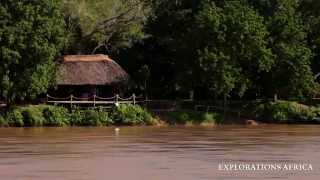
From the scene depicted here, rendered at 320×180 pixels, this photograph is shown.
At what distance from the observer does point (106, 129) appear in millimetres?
47594

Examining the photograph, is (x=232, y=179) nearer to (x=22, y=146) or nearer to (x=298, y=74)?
(x=22, y=146)

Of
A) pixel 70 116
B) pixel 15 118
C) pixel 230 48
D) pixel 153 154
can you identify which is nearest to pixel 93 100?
pixel 70 116

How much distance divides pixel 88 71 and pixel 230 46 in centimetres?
1043

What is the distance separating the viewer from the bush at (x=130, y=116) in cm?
5208

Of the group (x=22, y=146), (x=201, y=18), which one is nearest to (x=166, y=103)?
(x=201, y=18)

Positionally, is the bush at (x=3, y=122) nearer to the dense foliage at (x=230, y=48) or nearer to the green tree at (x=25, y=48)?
the green tree at (x=25, y=48)

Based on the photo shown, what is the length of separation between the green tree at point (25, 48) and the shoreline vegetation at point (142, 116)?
4.88ft

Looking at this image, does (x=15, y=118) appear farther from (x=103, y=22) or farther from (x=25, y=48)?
(x=103, y=22)

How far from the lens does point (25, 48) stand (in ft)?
166

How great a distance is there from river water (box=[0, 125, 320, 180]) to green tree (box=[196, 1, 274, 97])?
11.3 m

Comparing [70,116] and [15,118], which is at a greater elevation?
[70,116]

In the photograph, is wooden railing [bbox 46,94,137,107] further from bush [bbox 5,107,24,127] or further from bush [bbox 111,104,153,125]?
bush [bbox 5,107,24,127]

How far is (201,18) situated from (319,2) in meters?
11.3

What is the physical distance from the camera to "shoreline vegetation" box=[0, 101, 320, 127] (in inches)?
1966
